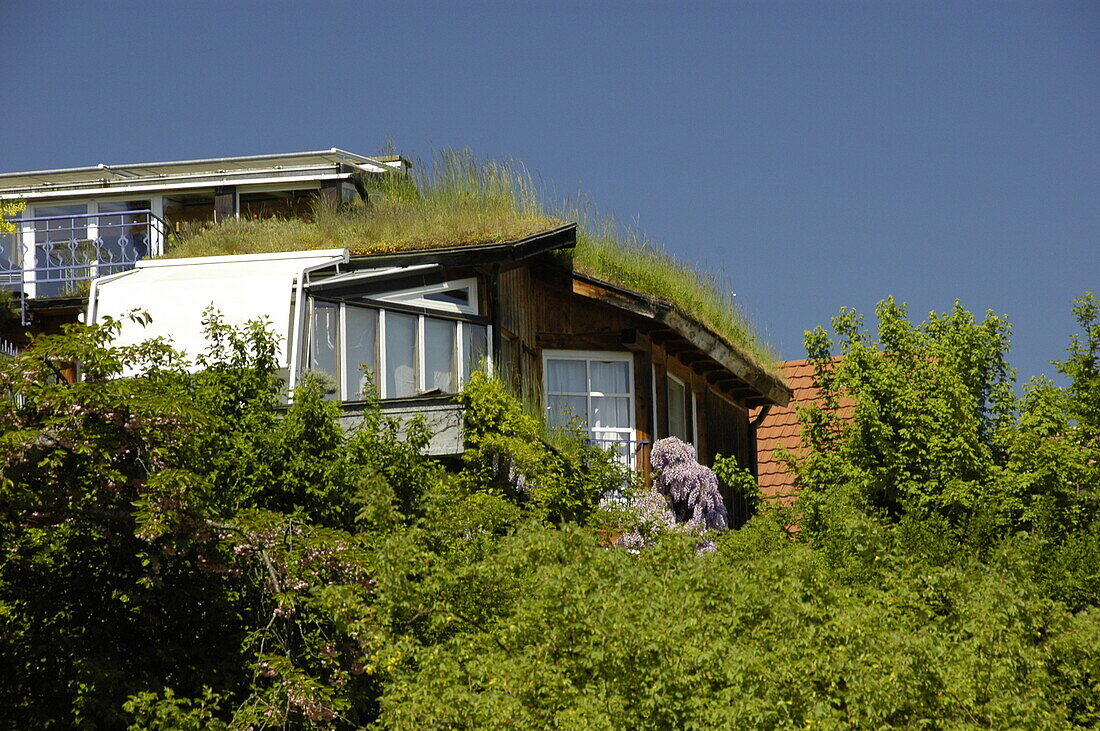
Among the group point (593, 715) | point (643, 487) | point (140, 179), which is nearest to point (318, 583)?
point (593, 715)

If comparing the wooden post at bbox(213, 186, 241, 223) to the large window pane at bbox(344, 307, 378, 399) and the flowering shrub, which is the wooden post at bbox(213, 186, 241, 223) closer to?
the large window pane at bbox(344, 307, 378, 399)

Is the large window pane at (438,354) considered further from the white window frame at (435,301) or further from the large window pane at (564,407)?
the large window pane at (564,407)

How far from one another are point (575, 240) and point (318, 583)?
8.92 m

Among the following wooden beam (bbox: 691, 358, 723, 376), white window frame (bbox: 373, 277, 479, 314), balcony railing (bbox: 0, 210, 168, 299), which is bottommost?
wooden beam (bbox: 691, 358, 723, 376)

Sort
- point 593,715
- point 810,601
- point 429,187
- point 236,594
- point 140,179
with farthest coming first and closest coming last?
point 140,179
point 429,187
point 236,594
point 810,601
point 593,715

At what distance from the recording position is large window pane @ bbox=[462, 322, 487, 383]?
18531 mm

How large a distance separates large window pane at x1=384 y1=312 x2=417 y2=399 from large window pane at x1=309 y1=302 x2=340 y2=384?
2.25 ft

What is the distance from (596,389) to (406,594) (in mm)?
9699

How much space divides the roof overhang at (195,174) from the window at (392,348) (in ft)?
18.7

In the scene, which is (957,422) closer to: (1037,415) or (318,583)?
(1037,415)

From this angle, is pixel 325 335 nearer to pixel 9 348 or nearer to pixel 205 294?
pixel 205 294

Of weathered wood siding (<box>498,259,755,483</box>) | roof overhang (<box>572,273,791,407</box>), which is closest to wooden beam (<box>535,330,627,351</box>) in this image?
weathered wood siding (<box>498,259,755,483</box>)

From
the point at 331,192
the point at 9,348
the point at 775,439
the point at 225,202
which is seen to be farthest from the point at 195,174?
the point at 775,439

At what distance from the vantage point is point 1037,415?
19000 millimetres
